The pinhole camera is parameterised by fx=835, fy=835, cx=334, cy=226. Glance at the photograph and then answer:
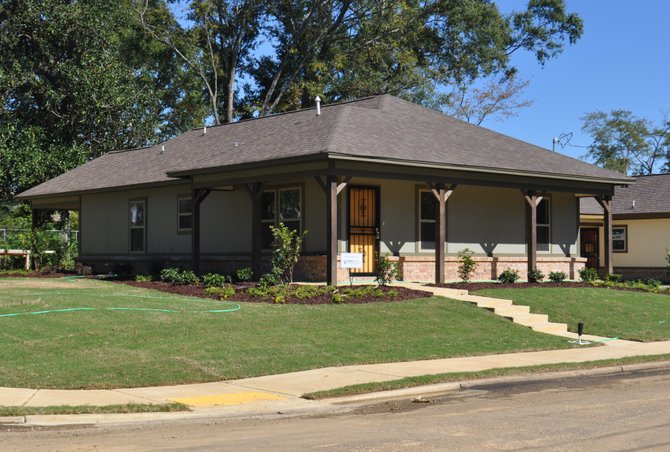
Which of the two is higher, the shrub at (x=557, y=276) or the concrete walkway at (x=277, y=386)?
the shrub at (x=557, y=276)

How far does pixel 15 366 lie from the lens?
12.0 m

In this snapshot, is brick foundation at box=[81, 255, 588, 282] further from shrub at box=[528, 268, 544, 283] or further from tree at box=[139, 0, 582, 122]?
tree at box=[139, 0, 582, 122]

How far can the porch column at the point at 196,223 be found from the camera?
81.4ft

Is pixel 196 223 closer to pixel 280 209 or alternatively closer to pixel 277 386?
pixel 280 209

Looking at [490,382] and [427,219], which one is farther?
[427,219]

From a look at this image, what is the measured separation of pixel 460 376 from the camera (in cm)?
1249

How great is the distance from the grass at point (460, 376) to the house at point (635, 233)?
21340mm

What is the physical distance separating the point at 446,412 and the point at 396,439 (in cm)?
194

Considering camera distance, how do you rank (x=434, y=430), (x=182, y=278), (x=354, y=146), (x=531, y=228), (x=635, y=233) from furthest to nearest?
(x=635, y=233), (x=531, y=228), (x=182, y=278), (x=354, y=146), (x=434, y=430)

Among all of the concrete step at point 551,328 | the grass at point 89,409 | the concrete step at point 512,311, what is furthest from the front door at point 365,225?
the grass at point 89,409

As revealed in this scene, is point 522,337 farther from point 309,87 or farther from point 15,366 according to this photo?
point 309,87

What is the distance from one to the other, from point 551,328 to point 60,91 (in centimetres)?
2828

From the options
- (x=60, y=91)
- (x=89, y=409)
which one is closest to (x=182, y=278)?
(x=89, y=409)

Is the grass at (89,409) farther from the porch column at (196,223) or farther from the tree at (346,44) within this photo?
the tree at (346,44)
